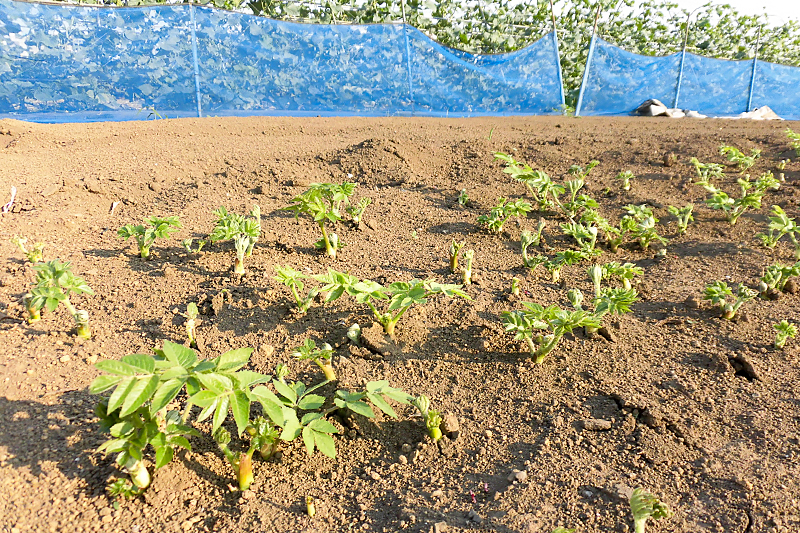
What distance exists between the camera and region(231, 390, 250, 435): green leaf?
1.47m

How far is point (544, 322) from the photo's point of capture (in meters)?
2.29

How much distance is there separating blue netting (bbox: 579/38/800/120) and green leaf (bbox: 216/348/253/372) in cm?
1087

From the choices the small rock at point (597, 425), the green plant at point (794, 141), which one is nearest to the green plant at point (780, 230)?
the green plant at point (794, 141)

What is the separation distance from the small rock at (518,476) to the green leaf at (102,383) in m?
1.30

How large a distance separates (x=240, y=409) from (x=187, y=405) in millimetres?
237

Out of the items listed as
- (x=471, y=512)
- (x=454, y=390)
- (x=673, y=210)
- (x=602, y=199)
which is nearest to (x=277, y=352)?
(x=454, y=390)

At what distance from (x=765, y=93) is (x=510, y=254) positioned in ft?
39.7

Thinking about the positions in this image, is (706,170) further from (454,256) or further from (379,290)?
(379,290)

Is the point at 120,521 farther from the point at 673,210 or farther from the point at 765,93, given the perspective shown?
the point at 765,93

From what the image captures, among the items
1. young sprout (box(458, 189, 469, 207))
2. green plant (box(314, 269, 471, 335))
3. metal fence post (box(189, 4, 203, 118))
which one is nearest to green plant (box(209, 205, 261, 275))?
green plant (box(314, 269, 471, 335))

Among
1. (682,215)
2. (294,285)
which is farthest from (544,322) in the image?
(682,215)

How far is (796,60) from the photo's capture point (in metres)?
15.7

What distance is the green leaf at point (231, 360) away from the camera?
5.10 ft

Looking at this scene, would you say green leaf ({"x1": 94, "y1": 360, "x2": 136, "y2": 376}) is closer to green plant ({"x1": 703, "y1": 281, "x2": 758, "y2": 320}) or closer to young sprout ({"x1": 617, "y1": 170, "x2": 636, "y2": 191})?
green plant ({"x1": 703, "y1": 281, "x2": 758, "y2": 320})
